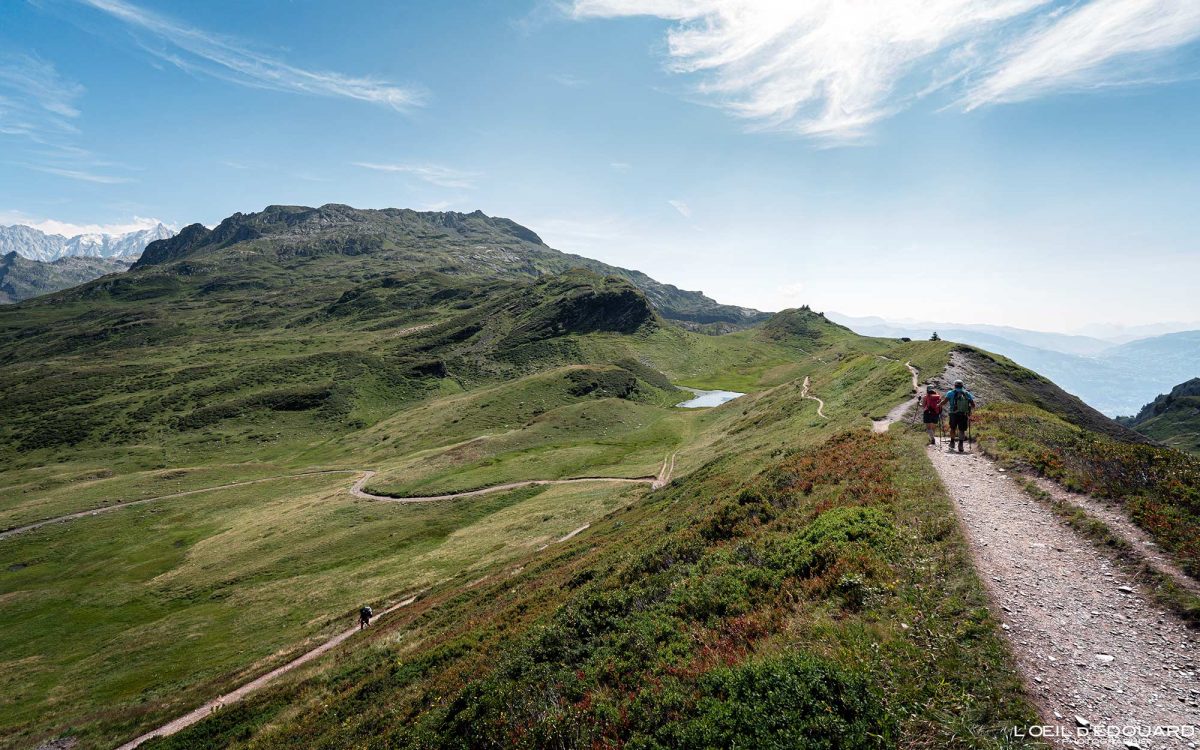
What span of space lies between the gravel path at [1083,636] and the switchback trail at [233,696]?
137 feet

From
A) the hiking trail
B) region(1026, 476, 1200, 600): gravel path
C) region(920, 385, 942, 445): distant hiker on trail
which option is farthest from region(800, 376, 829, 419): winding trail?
the hiking trail

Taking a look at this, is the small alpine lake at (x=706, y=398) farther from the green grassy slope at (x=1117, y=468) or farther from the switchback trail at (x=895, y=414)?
the green grassy slope at (x=1117, y=468)

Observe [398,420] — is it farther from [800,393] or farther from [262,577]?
[800,393]

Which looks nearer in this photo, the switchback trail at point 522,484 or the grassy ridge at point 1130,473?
the grassy ridge at point 1130,473

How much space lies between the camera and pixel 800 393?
3216 inches

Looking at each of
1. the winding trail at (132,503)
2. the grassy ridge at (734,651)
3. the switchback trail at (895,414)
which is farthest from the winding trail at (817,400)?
the winding trail at (132,503)

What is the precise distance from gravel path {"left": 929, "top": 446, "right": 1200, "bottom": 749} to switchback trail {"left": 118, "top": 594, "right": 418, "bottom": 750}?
4177 cm

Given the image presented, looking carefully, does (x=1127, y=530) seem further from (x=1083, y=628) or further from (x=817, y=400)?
(x=817, y=400)

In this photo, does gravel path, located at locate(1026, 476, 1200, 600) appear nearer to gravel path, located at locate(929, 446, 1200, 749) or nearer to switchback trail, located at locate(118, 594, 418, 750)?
gravel path, located at locate(929, 446, 1200, 749)

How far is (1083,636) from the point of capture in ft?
34.0

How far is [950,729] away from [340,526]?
8055cm

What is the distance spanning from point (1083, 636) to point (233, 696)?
45539 millimetres

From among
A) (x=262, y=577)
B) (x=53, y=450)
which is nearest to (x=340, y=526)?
(x=262, y=577)

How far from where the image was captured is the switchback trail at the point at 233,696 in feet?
95.0
